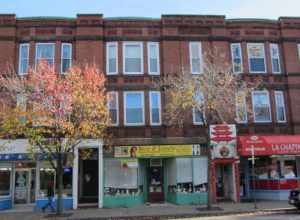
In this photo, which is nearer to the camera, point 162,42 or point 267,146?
point 267,146

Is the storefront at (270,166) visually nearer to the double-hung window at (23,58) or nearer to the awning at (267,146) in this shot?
the awning at (267,146)

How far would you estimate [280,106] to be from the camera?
76.3ft

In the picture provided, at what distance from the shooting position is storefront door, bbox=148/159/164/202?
2222cm

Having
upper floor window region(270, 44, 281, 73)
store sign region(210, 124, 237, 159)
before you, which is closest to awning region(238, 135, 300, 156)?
store sign region(210, 124, 237, 159)

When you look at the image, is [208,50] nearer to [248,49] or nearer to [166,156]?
[248,49]

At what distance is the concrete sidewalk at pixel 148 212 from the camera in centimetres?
1677

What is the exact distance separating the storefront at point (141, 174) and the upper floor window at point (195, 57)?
5.20 meters

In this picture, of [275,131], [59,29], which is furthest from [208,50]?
[59,29]

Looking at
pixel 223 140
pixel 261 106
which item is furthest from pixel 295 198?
pixel 261 106

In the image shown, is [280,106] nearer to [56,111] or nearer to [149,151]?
[149,151]

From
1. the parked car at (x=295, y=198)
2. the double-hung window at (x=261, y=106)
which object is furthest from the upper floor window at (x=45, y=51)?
the parked car at (x=295, y=198)

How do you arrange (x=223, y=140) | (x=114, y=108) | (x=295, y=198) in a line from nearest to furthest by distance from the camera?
1. (x=295, y=198)
2. (x=223, y=140)
3. (x=114, y=108)

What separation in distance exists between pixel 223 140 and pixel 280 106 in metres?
4.99

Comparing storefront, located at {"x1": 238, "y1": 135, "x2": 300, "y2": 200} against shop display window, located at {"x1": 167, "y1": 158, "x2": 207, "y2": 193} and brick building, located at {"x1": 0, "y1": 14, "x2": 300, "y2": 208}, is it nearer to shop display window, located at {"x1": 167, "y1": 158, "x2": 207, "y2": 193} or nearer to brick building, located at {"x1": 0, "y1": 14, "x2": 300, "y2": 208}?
brick building, located at {"x1": 0, "y1": 14, "x2": 300, "y2": 208}
